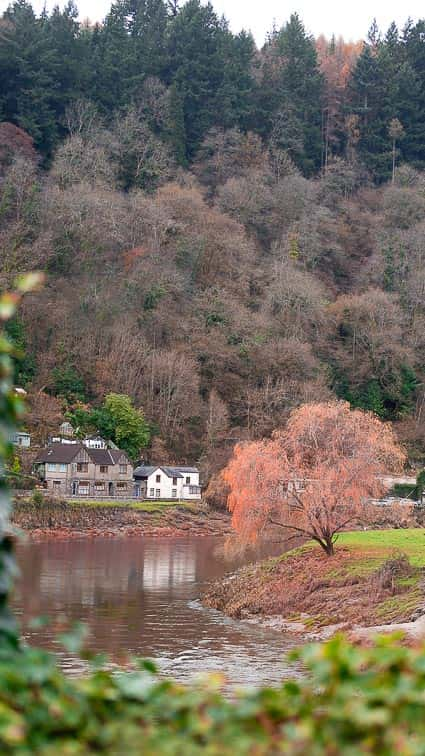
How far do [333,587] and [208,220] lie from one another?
59829mm

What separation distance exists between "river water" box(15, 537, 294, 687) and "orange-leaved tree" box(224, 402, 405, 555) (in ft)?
13.0

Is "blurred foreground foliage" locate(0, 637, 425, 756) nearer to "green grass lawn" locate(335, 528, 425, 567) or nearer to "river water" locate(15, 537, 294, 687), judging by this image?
"river water" locate(15, 537, 294, 687)

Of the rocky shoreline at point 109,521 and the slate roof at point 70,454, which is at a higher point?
the slate roof at point 70,454

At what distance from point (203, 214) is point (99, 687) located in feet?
274

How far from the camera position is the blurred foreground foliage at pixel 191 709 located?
169 inches

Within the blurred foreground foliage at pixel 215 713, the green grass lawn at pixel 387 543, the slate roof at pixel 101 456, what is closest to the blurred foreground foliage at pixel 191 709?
the blurred foreground foliage at pixel 215 713

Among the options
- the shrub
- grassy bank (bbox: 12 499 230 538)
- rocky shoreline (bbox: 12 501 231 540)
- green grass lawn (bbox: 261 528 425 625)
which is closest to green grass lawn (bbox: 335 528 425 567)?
green grass lawn (bbox: 261 528 425 625)

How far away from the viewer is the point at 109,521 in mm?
58875

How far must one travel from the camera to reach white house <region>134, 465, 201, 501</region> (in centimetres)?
6644

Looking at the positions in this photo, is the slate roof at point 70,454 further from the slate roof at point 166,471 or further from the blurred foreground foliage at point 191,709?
the blurred foreground foliage at point 191,709

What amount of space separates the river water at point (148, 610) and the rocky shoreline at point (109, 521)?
263 inches

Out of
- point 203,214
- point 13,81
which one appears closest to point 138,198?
point 203,214

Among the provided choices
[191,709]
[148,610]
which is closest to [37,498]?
[148,610]

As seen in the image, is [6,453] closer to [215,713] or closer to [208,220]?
[215,713]
